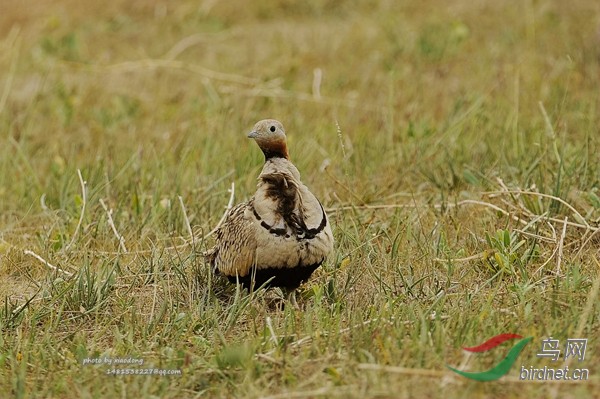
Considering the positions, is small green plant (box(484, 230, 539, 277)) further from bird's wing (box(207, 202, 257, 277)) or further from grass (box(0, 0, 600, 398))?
bird's wing (box(207, 202, 257, 277))

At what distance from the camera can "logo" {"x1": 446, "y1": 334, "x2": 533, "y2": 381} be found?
11.0 feet

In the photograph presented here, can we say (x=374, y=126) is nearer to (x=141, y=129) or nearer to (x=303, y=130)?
(x=303, y=130)

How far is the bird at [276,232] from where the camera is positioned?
389 cm

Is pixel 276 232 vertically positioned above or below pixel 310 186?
above

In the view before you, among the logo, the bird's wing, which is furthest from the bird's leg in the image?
the logo

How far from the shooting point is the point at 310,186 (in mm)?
5586

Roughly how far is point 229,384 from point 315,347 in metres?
0.34

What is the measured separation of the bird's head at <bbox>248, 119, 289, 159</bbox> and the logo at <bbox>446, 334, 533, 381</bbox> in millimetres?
1177

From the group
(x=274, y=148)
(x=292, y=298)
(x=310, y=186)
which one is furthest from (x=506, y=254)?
(x=310, y=186)

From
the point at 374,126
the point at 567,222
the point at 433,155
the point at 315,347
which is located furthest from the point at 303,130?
the point at 315,347

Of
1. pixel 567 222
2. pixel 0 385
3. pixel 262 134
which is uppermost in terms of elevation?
pixel 262 134

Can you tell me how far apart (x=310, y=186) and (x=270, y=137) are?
1460 millimetres

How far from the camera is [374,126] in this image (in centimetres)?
667

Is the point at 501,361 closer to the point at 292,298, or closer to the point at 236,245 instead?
the point at 292,298
